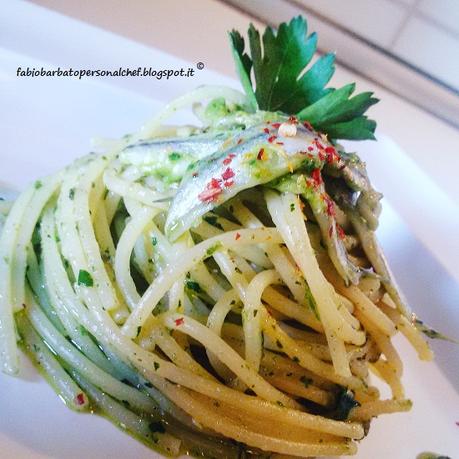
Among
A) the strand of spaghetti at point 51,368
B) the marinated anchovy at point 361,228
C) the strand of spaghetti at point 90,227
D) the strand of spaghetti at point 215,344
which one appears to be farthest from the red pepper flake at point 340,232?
the strand of spaghetti at point 51,368

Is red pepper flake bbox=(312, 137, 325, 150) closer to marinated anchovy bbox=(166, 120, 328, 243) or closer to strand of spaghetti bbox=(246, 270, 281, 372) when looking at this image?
marinated anchovy bbox=(166, 120, 328, 243)

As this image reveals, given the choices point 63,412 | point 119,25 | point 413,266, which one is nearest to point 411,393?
point 413,266

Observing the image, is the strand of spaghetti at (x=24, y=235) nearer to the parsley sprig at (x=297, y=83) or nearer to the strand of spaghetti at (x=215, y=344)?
the strand of spaghetti at (x=215, y=344)

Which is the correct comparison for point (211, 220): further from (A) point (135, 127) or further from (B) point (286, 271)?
(A) point (135, 127)

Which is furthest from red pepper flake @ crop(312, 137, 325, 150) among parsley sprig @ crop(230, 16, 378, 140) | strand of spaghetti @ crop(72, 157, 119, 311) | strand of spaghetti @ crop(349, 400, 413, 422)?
strand of spaghetti @ crop(349, 400, 413, 422)

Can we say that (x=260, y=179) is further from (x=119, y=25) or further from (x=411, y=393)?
(x=119, y=25)
